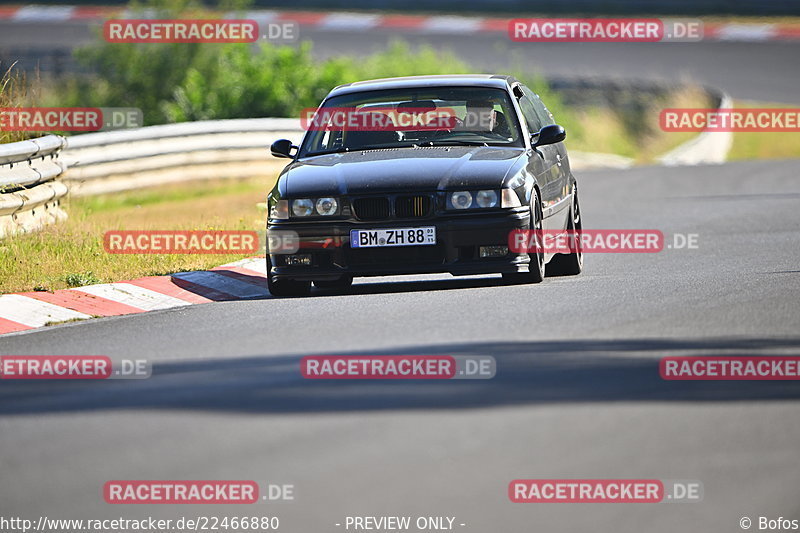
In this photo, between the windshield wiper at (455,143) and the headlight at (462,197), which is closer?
the headlight at (462,197)

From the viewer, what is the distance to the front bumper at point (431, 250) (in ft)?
33.5

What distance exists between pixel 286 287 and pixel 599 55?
2888cm

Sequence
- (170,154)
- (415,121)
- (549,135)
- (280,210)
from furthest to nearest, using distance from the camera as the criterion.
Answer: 1. (170,154)
2. (415,121)
3. (549,135)
4. (280,210)

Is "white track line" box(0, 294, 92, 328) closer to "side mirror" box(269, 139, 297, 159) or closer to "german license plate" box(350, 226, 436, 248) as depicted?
"german license plate" box(350, 226, 436, 248)

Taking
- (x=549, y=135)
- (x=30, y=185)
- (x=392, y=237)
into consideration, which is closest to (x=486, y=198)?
(x=392, y=237)

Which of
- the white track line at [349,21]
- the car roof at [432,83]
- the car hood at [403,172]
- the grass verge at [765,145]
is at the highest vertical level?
the white track line at [349,21]

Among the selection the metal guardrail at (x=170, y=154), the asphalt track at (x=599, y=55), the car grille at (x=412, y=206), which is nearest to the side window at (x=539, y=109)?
the car grille at (x=412, y=206)

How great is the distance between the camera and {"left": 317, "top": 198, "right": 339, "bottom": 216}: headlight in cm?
1037

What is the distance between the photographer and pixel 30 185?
1342cm

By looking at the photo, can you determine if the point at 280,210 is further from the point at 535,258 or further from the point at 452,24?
the point at 452,24

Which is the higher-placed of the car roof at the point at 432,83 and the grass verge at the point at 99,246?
the car roof at the point at 432,83

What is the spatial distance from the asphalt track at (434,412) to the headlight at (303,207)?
0.61 m

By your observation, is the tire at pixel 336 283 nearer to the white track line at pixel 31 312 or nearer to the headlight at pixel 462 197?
the headlight at pixel 462 197

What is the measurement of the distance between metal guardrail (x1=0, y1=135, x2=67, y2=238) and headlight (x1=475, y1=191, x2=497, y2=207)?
4477 mm
